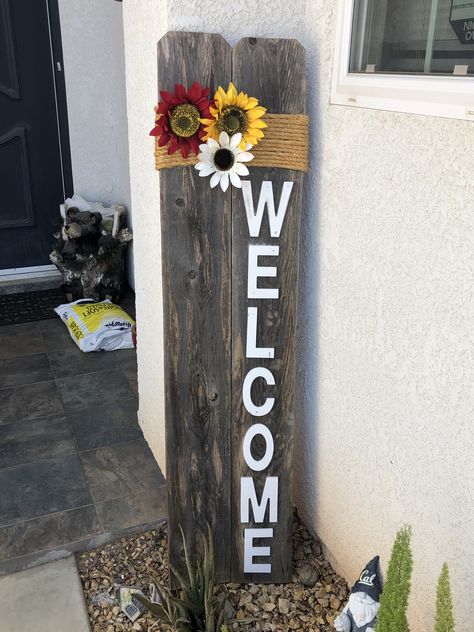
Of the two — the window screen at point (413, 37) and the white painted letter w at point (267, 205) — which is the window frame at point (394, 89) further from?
the white painted letter w at point (267, 205)

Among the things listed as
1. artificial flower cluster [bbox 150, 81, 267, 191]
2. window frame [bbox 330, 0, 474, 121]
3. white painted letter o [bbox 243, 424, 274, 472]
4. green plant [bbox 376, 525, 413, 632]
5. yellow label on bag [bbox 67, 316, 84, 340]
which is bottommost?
yellow label on bag [bbox 67, 316, 84, 340]

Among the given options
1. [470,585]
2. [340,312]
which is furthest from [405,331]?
[470,585]

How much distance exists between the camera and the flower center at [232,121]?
5.73 feet

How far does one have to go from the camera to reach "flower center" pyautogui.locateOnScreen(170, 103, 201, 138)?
1740 mm

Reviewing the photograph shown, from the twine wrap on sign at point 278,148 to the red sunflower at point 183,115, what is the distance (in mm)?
56

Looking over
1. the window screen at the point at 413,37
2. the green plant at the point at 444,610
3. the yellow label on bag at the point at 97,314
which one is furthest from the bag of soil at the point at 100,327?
the green plant at the point at 444,610

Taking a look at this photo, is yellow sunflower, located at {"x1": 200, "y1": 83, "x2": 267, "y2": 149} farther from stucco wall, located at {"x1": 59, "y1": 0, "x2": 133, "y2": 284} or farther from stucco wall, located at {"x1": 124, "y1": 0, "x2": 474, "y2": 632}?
stucco wall, located at {"x1": 59, "y1": 0, "x2": 133, "y2": 284}

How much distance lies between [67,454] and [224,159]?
63.8 inches

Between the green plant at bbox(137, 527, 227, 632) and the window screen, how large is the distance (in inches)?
58.2

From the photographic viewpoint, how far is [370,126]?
1694 mm

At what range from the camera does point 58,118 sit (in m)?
4.59

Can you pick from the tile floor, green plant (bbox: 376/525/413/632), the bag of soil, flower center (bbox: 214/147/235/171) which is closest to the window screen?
flower center (bbox: 214/147/235/171)

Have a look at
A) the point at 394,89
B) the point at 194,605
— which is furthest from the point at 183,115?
the point at 194,605

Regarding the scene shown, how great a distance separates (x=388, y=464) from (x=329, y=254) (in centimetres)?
65
